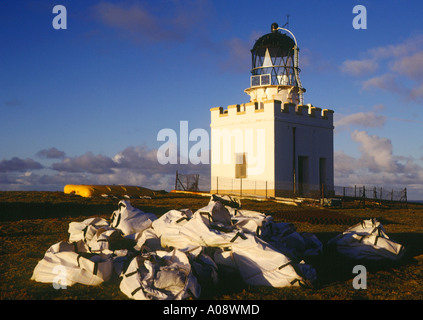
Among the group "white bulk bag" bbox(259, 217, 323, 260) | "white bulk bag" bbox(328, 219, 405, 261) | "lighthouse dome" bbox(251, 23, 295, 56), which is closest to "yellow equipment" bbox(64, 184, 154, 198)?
"lighthouse dome" bbox(251, 23, 295, 56)

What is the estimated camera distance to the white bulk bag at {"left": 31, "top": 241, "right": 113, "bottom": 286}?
6.27 meters

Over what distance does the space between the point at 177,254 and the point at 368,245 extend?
15.6ft

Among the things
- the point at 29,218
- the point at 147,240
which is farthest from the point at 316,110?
the point at 147,240

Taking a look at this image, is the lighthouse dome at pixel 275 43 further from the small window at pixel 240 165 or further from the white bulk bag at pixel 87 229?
the white bulk bag at pixel 87 229

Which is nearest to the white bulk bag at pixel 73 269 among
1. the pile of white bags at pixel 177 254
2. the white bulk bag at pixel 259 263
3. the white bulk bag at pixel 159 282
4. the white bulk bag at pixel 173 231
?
the pile of white bags at pixel 177 254

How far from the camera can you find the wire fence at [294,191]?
2575cm

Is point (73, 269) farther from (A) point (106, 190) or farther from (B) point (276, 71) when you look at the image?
(B) point (276, 71)

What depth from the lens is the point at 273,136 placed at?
2594cm

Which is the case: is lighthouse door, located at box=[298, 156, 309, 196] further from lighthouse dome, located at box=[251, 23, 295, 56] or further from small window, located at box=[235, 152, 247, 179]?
lighthouse dome, located at box=[251, 23, 295, 56]

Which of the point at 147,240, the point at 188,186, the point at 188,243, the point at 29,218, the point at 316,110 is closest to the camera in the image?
the point at 188,243

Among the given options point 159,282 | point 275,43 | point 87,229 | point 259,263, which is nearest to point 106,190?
point 87,229
